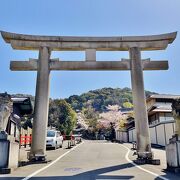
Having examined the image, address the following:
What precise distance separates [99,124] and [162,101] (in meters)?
24.7

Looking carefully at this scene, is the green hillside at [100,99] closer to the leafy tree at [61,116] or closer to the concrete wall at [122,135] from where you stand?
the concrete wall at [122,135]

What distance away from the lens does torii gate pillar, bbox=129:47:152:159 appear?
12188 mm

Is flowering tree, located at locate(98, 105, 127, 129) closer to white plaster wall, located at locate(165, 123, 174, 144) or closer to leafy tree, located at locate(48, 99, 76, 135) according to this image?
leafy tree, located at locate(48, 99, 76, 135)

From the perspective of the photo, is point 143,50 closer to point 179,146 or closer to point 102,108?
point 179,146

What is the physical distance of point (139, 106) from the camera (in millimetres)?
12820

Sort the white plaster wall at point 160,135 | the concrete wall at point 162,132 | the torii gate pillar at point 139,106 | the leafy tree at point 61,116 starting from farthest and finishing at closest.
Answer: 1. the leafy tree at point 61,116
2. the white plaster wall at point 160,135
3. the concrete wall at point 162,132
4. the torii gate pillar at point 139,106

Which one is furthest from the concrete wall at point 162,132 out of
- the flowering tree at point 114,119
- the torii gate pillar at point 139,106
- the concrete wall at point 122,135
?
the flowering tree at point 114,119

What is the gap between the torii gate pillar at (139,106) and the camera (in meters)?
12.2

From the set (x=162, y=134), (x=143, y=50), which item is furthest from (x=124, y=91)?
(x=143, y=50)

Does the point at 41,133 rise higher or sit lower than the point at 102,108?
lower

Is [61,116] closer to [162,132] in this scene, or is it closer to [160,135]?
[160,135]

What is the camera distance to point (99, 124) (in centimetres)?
6631

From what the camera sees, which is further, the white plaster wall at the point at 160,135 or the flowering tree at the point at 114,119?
the flowering tree at the point at 114,119

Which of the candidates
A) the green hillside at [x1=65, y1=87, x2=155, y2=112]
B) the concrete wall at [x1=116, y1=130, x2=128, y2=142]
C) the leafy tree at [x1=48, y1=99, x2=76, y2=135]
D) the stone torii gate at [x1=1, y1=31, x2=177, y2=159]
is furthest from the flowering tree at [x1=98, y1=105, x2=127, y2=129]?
the green hillside at [x1=65, y1=87, x2=155, y2=112]
